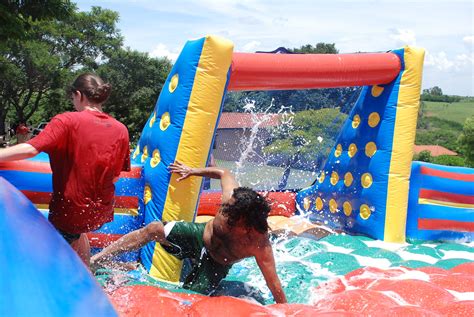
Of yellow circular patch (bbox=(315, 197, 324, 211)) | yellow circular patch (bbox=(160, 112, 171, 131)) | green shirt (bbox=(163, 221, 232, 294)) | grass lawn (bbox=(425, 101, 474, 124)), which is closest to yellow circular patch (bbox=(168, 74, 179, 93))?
yellow circular patch (bbox=(160, 112, 171, 131))

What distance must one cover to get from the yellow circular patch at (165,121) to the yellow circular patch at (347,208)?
222cm

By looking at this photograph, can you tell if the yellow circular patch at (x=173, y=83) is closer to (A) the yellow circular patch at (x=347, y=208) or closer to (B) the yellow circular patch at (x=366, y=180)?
(B) the yellow circular patch at (x=366, y=180)

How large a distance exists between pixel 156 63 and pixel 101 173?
2213 cm

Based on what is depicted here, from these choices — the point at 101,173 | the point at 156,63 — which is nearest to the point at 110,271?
the point at 101,173

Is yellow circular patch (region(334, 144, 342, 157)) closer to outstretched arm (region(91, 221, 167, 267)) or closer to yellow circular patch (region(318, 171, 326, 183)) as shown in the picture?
yellow circular patch (region(318, 171, 326, 183))

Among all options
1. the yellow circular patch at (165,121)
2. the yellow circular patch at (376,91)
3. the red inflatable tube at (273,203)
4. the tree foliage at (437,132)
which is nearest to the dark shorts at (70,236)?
the yellow circular patch at (165,121)

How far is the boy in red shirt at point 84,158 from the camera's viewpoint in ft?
8.39

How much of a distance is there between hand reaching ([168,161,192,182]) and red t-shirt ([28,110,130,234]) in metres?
0.88

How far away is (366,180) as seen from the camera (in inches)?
201

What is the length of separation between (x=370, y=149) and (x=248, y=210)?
261 cm

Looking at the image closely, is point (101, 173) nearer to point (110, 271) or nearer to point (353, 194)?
point (110, 271)

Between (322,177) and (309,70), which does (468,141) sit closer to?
(322,177)

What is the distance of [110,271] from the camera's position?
3189 millimetres

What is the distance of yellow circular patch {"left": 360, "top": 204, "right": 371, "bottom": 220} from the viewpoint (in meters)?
5.09
